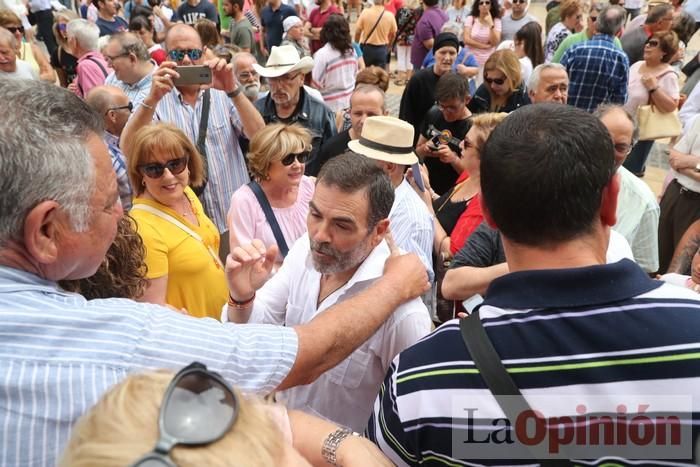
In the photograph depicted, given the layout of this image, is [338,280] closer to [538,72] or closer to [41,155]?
[41,155]

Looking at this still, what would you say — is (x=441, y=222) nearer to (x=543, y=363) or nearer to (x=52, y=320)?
(x=543, y=363)

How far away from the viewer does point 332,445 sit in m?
1.53

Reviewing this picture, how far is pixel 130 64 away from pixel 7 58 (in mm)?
1523

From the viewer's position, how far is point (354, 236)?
2.39 m

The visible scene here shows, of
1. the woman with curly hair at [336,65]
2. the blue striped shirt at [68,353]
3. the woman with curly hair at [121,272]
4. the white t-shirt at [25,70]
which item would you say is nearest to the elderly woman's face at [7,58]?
the white t-shirt at [25,70]

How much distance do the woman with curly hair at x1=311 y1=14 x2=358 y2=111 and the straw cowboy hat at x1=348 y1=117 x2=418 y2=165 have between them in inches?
130

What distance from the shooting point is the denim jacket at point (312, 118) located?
4.90 m

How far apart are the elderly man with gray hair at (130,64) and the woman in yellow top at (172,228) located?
2.02 metres

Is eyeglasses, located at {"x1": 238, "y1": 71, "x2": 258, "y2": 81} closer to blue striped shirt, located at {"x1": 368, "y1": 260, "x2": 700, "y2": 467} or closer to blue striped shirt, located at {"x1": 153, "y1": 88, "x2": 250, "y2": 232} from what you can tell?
blue striped shirt, located at {"x1": 153, "y1": 88, "x2": 250, "y2": 232}

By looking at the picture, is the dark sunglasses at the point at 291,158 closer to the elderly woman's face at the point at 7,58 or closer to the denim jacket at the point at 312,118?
the denim jacket at the point at 312,118

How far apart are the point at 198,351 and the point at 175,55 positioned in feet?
13.2

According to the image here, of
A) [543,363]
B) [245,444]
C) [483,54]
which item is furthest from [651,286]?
[483,54]

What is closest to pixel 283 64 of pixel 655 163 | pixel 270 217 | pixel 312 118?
pixel 312 118

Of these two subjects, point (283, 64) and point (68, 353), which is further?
point (283, 64)
